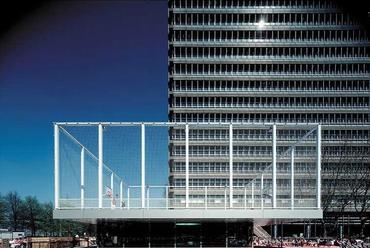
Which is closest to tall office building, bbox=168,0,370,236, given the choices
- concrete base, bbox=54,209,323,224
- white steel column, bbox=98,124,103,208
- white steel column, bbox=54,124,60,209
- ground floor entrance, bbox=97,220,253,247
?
ground floor entrance, bbox=97,220,253,247

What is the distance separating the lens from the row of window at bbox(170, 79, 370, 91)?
3563 inches

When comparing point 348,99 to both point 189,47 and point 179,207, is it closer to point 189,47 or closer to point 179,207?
point 189,47

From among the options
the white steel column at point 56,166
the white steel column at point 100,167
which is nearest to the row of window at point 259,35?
the white steel column at point 56,166

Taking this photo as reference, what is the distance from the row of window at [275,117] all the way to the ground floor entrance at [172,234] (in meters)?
66.7

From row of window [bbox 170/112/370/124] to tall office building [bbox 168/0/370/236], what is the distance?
170mm

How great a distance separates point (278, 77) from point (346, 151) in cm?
1673

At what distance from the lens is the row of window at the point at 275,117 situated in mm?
90312

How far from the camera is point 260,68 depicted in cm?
9100

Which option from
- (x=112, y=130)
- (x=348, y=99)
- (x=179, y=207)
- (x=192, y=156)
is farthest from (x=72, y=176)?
(x=348, y=99)

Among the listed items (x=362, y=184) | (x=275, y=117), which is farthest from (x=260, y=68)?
(x=362, y=184)

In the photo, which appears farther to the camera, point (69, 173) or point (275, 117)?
point (275, 117)

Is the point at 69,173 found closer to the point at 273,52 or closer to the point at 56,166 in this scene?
the point at 56,166

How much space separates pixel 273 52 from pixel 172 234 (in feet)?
236

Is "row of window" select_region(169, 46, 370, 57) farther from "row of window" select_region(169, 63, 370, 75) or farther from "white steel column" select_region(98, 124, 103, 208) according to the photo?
"white steel column" select_region(98, 124, 103, 208)
